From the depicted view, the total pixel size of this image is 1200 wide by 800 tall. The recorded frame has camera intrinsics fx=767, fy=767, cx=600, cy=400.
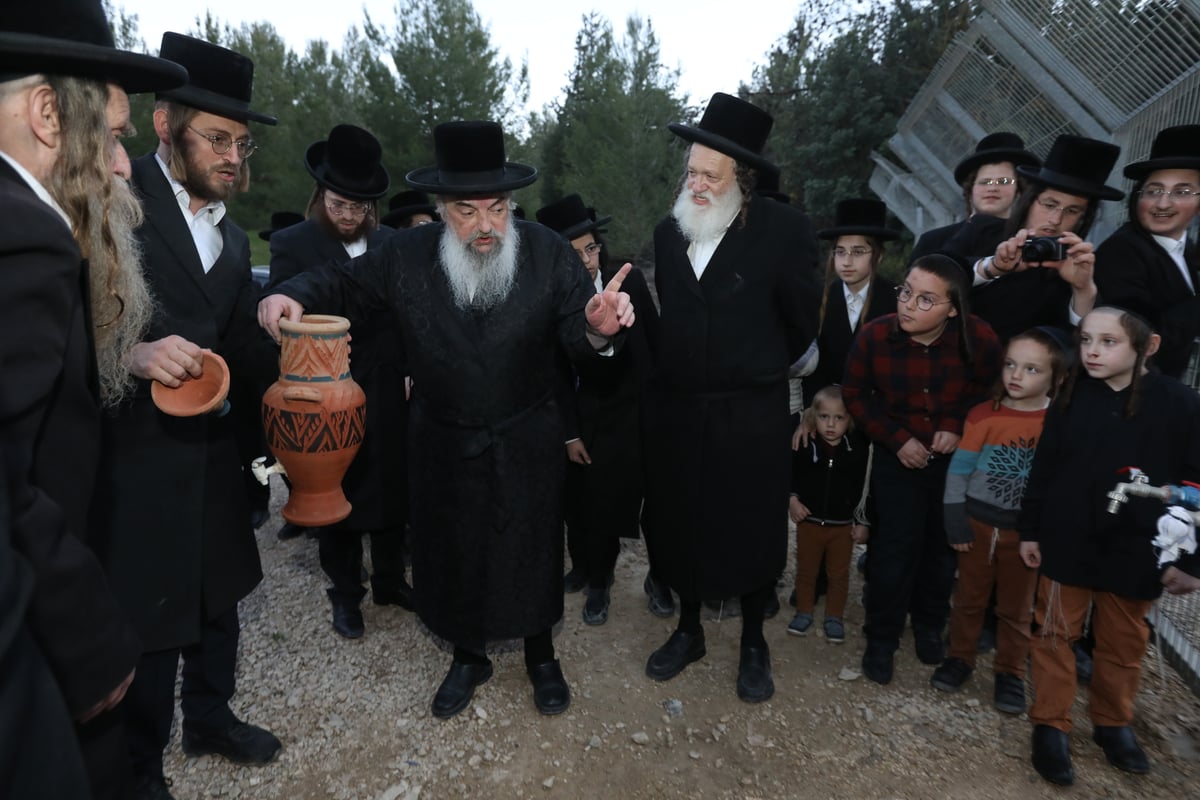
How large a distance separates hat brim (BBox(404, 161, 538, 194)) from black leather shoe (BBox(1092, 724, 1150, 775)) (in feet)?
10.4

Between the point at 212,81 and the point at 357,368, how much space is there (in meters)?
1.53

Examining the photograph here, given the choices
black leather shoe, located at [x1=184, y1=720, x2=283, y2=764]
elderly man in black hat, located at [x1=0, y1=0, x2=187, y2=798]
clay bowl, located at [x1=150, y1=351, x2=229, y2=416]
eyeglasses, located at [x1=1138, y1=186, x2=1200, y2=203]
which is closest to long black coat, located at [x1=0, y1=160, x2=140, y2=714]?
elderly man in black hat, located at [x1=0, y1=0, x2=187, y2=798]

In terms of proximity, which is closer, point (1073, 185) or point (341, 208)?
point (1073, 185)

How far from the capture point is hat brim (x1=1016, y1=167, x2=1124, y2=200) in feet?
11.6

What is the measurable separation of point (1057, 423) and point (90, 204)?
128 inches

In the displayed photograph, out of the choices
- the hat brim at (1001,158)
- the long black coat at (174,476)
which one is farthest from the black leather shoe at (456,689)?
the hat brim at (1001,158)

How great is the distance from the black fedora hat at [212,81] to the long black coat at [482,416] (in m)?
0.65

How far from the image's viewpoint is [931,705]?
3459mm

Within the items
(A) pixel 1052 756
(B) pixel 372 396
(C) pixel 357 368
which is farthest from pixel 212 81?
(A) pixel 1052 756

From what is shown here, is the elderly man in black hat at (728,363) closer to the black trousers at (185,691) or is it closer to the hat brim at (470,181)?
the hat brim at (470,181)

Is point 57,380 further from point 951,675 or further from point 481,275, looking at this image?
point 951,675

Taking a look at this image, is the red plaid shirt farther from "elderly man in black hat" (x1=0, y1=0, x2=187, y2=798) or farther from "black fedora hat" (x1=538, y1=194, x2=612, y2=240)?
"elderly man in black hat" (x1=0, y1=0, x2=187, y2=798)

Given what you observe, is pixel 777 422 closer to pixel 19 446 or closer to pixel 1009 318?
pixel 1009 318

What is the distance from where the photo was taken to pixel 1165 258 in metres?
3.35
